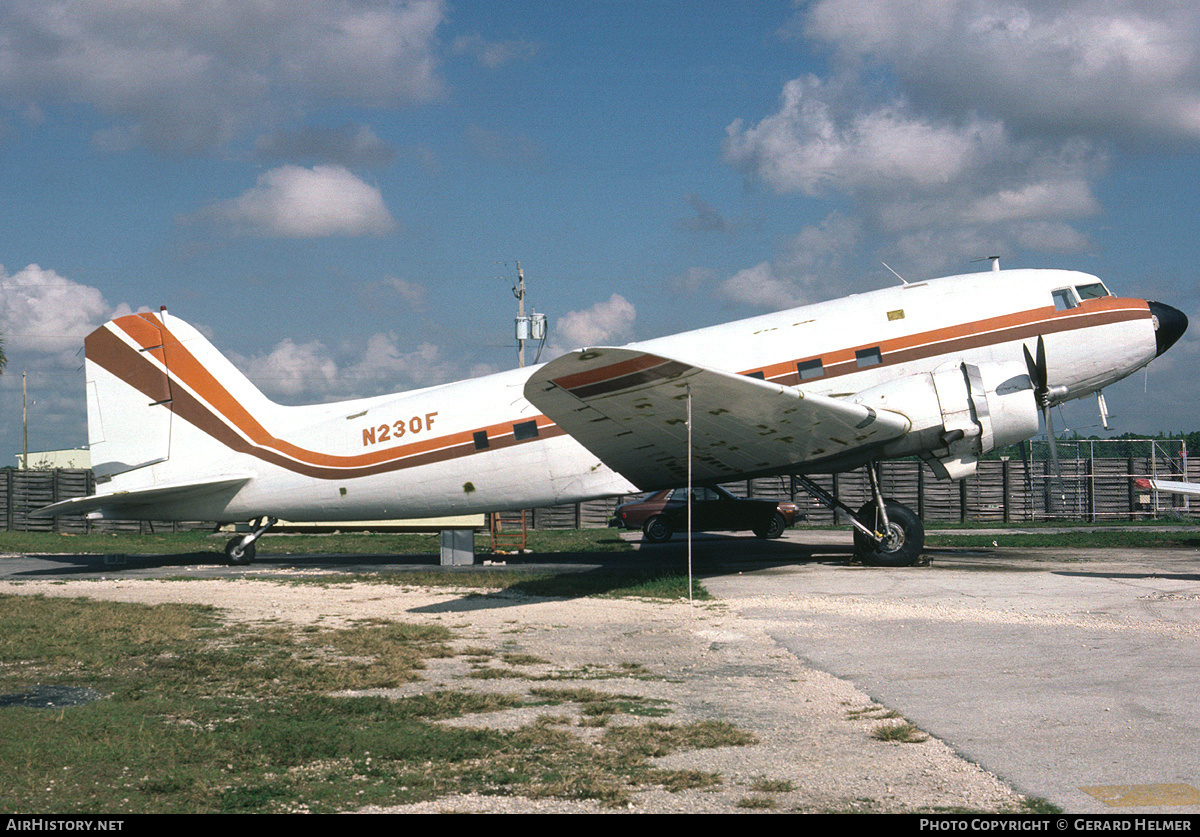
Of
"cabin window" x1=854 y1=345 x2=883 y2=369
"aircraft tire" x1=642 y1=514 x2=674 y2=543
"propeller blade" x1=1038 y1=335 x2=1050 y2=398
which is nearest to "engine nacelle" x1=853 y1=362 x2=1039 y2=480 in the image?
"propeller blade" x1=1038 y1=335 x2=1050 y2=398

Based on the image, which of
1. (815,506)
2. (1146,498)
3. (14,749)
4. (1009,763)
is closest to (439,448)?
(14,749)

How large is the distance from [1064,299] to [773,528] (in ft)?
36.4

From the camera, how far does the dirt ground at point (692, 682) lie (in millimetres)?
4367

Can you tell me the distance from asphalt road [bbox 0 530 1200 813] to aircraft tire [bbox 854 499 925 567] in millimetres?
340

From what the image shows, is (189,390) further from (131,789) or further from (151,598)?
(131,789)

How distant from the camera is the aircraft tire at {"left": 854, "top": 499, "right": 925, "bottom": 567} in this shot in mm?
14648

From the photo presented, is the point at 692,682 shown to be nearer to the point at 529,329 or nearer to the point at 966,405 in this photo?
the point at 966,405

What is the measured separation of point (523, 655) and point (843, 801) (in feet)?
15.3

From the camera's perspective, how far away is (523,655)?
8469mm

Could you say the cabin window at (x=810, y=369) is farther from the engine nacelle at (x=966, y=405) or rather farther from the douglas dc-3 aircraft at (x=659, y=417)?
the engine nacelle at (x=966, y=405)

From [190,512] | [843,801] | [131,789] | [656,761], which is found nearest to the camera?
[843,801]

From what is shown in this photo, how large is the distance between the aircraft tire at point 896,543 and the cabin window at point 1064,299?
4.45 meters

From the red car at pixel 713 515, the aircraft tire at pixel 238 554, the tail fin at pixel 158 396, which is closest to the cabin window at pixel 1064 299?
the red car at pixel 713 515

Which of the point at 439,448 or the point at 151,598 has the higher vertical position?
the point at 439,448
